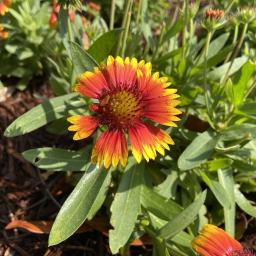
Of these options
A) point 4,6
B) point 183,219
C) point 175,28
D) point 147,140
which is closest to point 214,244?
point 183,219

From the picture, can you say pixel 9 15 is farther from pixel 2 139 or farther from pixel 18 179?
pixel 18 179

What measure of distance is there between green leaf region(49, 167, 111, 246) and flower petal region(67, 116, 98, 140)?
22 cm

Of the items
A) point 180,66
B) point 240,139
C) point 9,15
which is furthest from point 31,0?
point 240,139

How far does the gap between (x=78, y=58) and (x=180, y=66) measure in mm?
528

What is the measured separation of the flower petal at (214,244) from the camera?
1.28m

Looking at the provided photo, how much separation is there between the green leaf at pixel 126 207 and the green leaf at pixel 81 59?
0.38m

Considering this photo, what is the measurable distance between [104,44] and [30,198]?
704 millimetres

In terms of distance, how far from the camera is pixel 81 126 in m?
1.23

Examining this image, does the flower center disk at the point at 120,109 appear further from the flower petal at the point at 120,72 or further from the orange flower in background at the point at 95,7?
the orange flower in background at the point at 95,7

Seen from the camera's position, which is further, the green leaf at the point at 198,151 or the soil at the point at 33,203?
the soil at the point at 33,203

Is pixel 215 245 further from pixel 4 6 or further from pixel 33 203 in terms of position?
pixel 4 6

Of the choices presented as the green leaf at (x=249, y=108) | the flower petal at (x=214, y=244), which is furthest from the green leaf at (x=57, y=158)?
the green leaf at (x=249, y=108)

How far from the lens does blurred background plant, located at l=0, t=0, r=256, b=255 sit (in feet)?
4.76

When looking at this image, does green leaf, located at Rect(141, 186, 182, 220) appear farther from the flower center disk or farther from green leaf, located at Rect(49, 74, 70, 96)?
green leaf, located at Rect(49, 74, 70, 96)
